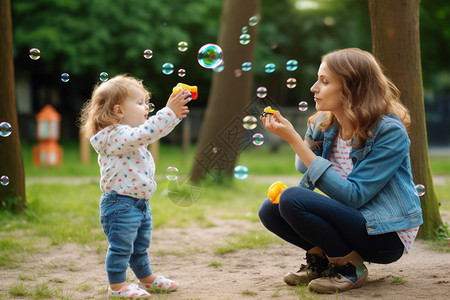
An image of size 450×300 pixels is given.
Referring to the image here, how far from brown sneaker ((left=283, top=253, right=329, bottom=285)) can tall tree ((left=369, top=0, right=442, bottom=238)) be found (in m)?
1.29

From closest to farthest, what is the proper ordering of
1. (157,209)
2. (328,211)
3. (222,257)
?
(328,211) → (222,257) → (157,209)

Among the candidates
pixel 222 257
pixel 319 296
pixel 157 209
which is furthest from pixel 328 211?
pixel 157 209

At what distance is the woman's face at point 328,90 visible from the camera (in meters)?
2.97

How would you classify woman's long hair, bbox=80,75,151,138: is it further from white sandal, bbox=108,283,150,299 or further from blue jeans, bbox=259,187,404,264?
blue jeans, bbox=259,187,404,264

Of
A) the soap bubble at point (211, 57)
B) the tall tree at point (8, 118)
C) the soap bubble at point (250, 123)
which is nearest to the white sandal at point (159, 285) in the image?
the soap bubble at point (250, 123)

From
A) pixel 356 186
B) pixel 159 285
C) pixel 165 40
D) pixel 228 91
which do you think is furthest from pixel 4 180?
pixel 165 40

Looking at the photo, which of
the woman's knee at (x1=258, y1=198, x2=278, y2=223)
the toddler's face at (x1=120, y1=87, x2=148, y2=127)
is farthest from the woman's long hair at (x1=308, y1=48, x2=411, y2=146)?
the toddler's face at (x1=120, y1=87, x2=148, y2=127)

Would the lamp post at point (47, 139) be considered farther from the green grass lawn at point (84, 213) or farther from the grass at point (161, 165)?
the green grass lawn at point (84, 213)

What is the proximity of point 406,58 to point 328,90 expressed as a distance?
4.41 feet

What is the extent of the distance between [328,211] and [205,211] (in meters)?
3.45

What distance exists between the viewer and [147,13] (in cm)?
1738

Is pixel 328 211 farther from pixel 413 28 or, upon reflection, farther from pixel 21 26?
pixel 21 26

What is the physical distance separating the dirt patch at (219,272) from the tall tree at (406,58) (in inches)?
19.9

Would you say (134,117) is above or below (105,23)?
below
